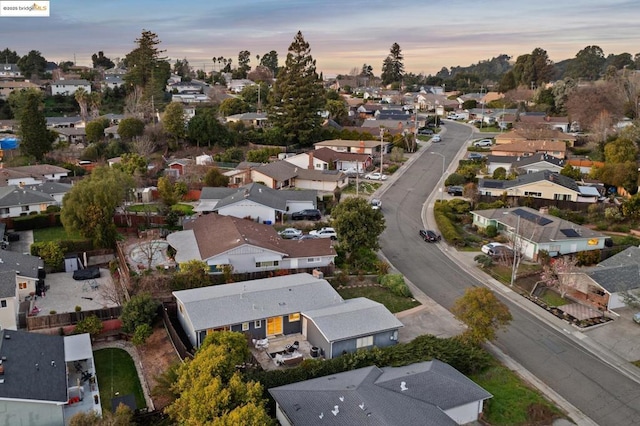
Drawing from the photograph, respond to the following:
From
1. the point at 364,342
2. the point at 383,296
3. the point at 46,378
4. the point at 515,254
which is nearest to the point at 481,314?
the point at 364,342

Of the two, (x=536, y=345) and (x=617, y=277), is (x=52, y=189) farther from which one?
(x=617, y=277)

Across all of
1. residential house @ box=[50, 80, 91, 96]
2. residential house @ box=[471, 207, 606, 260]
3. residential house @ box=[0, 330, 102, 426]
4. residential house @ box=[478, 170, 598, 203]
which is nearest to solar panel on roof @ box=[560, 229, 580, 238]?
residential house @ box=[471, 207, 606, 260]

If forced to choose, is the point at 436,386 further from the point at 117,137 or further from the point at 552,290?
the point at 117,137

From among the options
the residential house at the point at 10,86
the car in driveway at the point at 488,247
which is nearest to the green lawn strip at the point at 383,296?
the car in driveway at the point at 488,247

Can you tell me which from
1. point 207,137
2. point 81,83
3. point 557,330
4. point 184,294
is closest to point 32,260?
point 184,294

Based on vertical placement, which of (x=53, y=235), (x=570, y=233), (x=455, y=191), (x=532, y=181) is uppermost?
(x=532, y=181)
